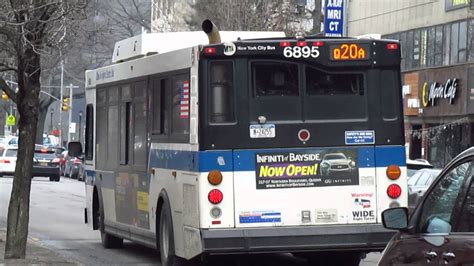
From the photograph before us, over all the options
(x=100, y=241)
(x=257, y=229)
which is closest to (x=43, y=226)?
(x=100, y=241)

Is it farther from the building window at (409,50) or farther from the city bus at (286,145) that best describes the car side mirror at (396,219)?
the building window at (409,50)

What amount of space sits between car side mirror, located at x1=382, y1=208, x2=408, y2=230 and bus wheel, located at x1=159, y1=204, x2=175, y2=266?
6.13 m

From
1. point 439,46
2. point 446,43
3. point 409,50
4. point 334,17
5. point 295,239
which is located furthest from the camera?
point 409,50

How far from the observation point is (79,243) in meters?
16.9

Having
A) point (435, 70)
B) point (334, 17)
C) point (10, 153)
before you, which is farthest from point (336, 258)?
point (10, 153)

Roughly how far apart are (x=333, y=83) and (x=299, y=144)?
2.81ft

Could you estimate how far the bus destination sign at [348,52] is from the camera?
1112 cm

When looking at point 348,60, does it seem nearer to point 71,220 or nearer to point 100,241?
point 100,241

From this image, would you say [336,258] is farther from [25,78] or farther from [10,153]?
[10,153]

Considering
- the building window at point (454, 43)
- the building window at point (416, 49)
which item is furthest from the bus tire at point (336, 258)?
the building window at point (416, 49)

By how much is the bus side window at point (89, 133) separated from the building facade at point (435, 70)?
22.1 metres

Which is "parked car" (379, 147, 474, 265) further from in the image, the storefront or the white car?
the white car

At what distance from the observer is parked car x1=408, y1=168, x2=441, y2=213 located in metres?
19.4

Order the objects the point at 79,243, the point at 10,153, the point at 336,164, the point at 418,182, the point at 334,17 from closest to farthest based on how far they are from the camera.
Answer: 1. the point at 336,164
2. the point at 79,243
3. the point at 418,182
4. the point at 334,17
5. the point at 10,153
